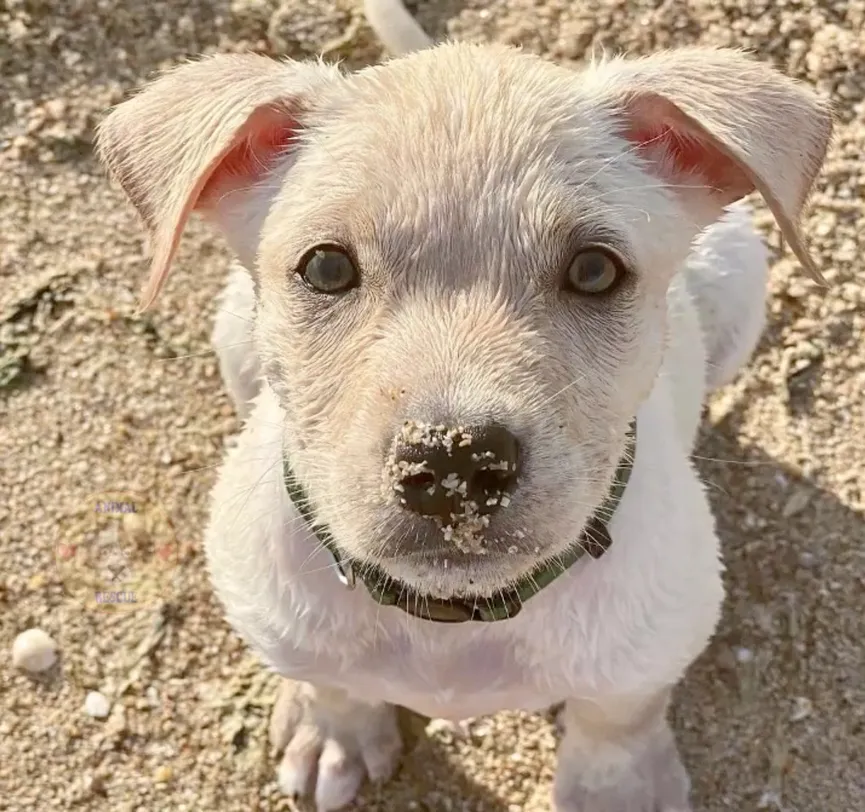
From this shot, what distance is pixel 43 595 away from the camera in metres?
3.43

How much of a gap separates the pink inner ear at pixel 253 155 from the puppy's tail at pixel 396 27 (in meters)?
1.37

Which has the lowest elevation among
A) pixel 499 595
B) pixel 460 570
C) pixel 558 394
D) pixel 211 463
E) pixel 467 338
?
pixel 211 463

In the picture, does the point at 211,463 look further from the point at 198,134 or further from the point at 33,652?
the point at 198,134

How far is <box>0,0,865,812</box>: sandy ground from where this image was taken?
322 centimetres

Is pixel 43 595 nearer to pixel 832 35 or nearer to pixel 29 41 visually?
pixel 29 41

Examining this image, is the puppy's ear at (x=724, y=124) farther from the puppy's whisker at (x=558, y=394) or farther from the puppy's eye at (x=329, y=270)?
the puppy's eye at (x=329, y=270)

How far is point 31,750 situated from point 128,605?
0.50 meters

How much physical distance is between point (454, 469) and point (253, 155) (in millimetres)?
838

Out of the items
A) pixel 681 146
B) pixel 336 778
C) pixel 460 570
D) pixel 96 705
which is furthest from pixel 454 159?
pixel 96 705

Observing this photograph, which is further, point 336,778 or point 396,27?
point 396,27

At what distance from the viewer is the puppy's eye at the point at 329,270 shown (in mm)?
1847

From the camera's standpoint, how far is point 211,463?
3.61 meters

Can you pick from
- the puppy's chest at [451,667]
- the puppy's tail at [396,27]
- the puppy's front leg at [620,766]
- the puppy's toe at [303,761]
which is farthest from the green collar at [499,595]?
the puppy's tail at [396,27]

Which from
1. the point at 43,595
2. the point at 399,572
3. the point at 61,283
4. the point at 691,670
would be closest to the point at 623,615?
the point at 399,572
